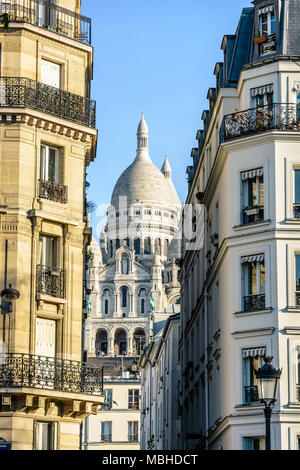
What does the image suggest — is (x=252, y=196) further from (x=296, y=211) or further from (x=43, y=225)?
(x=43, y=225)

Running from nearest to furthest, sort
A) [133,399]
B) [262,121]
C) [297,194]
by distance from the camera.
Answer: [297,194] < [262,121] < [133,399]

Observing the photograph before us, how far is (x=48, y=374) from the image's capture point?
4088 cm

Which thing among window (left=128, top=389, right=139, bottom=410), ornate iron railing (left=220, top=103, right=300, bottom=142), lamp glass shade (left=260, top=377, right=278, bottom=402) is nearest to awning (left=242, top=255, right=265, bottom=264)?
ornate iron railing (left=220, top=103, right=300, bottom=142)

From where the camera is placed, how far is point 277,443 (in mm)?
40844

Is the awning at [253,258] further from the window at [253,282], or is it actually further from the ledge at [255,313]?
the ledge at [255,313]

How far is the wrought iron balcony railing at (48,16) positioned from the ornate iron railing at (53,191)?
19.3ft

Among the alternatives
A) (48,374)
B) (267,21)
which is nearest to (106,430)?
(267,21)

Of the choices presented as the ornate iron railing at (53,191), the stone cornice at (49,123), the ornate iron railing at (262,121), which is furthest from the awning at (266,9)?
the ornate iron railing at (53,191)

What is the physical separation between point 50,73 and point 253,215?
356 inches

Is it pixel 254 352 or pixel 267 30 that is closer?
pixel 254 352

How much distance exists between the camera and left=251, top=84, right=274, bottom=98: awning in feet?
149

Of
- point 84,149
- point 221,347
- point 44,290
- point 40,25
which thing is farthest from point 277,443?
point 40,25

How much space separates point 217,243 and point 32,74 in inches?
396

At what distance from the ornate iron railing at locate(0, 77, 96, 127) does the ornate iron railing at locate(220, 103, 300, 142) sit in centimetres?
514
